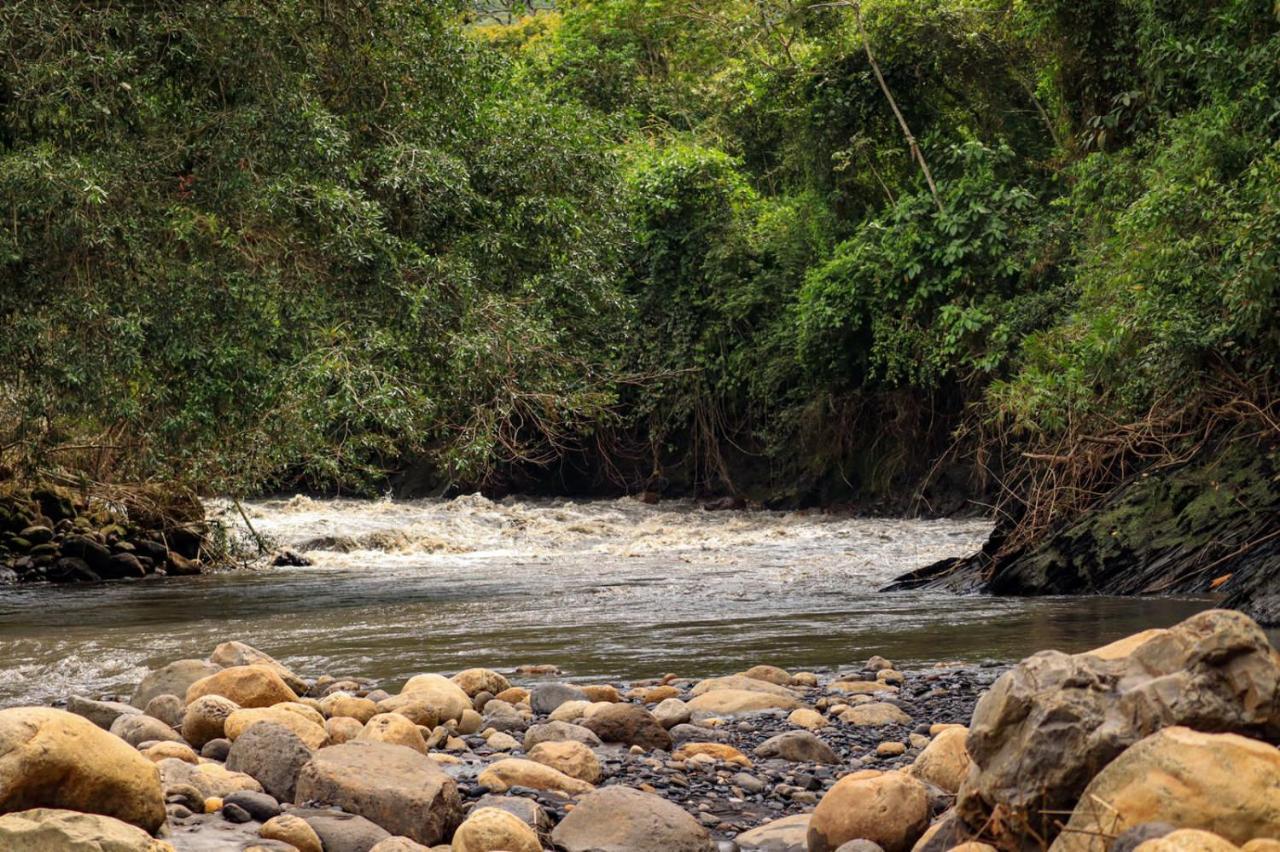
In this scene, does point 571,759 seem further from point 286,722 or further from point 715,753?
point 286,722

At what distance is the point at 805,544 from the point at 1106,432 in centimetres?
593

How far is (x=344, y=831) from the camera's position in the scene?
395 cm

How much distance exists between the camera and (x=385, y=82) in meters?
11.6

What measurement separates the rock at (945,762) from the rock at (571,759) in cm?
114

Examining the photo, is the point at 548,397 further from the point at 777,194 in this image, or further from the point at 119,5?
the point at 777,194

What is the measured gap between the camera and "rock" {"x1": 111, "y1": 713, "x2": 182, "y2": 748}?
5.13 meters

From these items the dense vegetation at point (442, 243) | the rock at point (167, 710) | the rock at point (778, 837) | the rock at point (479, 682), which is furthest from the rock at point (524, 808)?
the dense vegetation at point (442, 243)

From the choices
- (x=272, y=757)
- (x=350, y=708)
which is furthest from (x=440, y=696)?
(x=272, y=757)

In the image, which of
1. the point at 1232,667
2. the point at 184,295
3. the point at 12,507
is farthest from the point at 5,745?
the point at 12,507

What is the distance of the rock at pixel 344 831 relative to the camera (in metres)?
3.90

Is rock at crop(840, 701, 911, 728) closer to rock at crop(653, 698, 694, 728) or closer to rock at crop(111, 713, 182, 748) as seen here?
rock at crop(653, 698, 694, 728)

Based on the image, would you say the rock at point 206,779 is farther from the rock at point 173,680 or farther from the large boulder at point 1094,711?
the large boulder at point 1094,711

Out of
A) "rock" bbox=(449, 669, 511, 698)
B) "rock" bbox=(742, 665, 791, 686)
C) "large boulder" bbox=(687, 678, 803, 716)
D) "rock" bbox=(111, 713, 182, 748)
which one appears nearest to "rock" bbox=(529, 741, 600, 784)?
"large boulder" bbox=(687, 678, 803, 716)

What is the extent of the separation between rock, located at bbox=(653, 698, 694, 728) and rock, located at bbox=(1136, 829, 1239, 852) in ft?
9.88
